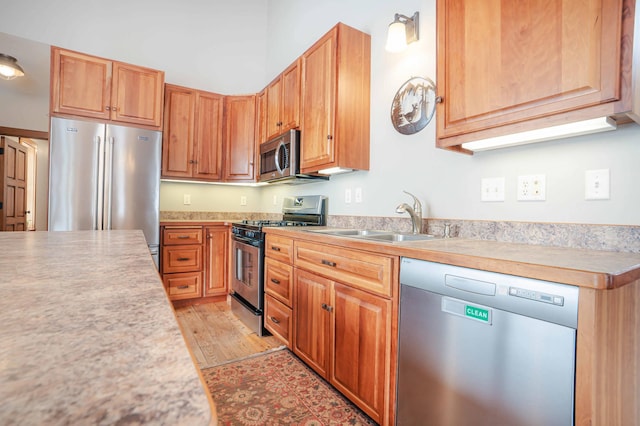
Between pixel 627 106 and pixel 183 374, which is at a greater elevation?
pixel 627 106

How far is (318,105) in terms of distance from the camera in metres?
2.29

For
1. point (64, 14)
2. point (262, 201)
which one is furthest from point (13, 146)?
point (262, 201)

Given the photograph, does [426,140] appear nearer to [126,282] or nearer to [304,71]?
[304,71]

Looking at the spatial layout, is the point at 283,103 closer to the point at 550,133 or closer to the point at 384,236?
the point at 384,236

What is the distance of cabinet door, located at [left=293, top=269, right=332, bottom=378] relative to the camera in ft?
5.50

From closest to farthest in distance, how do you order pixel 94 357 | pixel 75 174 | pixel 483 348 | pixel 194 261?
pixel 94 357
pixel 483 348
pixel 75 174
pixel 194 261

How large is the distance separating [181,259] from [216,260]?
346 millimetres

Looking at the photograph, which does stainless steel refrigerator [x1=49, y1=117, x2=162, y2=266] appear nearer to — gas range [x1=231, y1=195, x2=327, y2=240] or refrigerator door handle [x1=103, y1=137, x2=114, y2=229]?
refrigerator door handle [x1=103, y1=137, x2=114, y2=229]

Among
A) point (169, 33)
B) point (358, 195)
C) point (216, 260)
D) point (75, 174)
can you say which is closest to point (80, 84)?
point (75, 174)

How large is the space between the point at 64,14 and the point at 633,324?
4.75m

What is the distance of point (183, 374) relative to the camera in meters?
0.26

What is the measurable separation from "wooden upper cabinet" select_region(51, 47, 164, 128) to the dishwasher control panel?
317 centimetres

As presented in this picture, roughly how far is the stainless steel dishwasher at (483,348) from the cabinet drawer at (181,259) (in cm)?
254

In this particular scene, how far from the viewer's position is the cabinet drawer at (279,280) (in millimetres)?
2061
